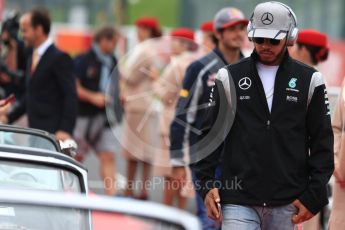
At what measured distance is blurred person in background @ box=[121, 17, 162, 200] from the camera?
1266 cm

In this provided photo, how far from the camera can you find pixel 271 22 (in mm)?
6965

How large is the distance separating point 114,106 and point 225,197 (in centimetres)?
666

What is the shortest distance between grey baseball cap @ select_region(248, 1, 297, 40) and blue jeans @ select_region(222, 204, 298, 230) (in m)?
1.03

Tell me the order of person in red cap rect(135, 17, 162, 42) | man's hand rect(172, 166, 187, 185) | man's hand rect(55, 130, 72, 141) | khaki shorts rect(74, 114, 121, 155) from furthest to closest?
person in red cap rect(135, 17, 162, 42) → khaki shorts rect(74, 114, 121, 155) → man's hand rect(55, 130, 72, 141) → man's hand rect(172, 166, 187, 185)

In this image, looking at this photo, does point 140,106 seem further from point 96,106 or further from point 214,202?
point 214,202

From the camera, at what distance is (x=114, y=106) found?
44.3 feet

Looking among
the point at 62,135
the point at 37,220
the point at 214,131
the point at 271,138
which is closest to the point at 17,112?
the point at 62,135

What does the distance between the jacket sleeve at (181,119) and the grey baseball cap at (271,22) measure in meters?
2.58

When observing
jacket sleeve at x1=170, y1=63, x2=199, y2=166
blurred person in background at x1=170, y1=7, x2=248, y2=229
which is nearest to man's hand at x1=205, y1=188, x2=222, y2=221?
blurred person in background at x1=170, y1=7, x2=248, y2=229

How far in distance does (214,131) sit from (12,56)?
7963 millimetres

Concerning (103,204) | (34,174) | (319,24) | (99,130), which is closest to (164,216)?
(103,204)

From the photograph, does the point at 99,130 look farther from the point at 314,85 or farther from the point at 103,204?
the point at 103,204

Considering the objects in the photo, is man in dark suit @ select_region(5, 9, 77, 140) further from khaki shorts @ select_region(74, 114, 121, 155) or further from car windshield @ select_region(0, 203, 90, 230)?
car windshield @ select_region(0, 203, 90, 230)

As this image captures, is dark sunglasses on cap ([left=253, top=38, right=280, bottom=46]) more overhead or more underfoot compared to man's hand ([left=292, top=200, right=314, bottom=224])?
more overhead
